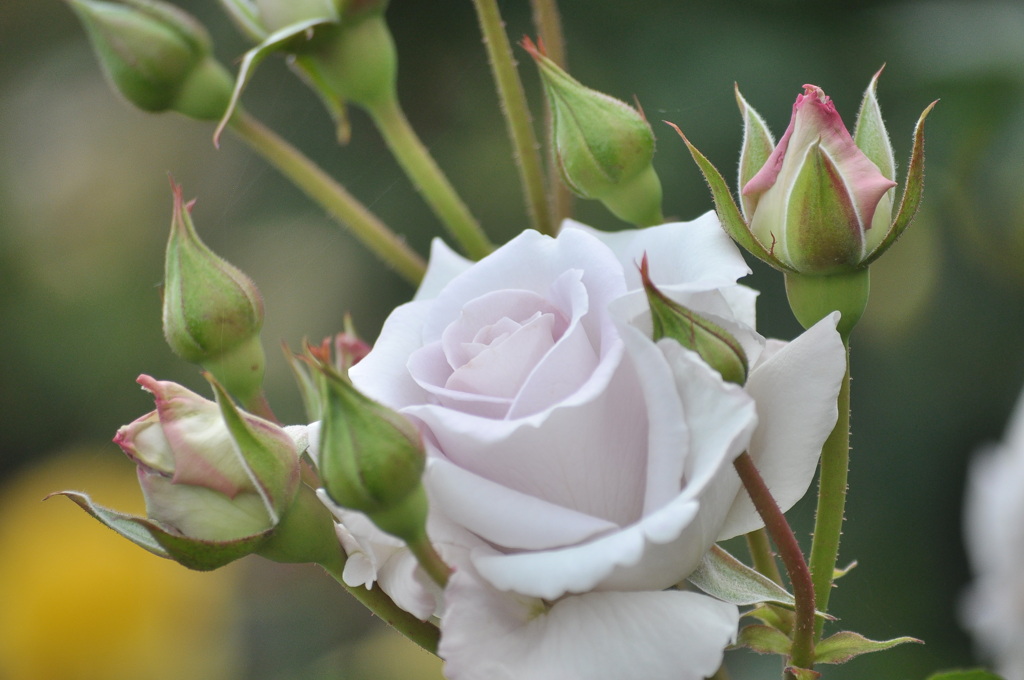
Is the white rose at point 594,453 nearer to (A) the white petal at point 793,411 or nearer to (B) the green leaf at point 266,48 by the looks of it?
(A) the white petal at point 793,411

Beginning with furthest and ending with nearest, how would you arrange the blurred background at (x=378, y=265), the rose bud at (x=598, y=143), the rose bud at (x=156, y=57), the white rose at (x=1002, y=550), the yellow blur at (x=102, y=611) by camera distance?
the yellow blur at (x=102, y=611), the blurred background at (x=378, y=265), the white rose at (x=1002, y=550), the rose bud at (x=156, y=57), the rose bud at (x=598, y=143)

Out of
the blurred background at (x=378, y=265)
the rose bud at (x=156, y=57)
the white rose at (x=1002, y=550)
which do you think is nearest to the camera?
the rose bud at (x=156, y=57)

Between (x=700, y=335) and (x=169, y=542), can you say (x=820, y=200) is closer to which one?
(x=700, y=335)

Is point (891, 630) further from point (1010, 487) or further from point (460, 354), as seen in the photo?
point (460, 354)

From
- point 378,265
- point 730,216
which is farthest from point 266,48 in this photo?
point 378,265

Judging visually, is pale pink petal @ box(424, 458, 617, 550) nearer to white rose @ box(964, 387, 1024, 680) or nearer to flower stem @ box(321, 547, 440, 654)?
flower stem @ box(321, 547, 440, 654)

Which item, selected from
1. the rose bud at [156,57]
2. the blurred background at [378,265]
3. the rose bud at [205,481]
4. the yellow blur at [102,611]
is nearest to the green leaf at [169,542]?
the rose bud at [205,481]

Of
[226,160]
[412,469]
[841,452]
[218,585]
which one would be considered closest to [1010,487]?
[841,452]
